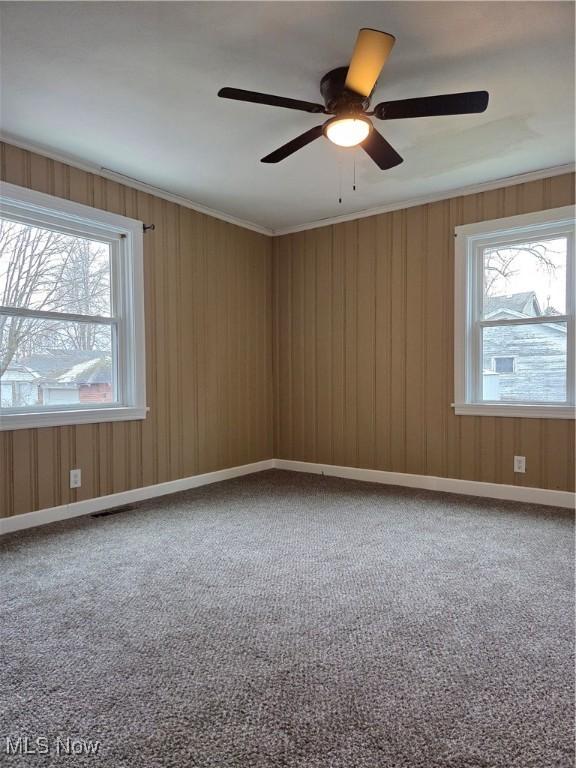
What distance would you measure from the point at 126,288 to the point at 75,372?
31.0 inches

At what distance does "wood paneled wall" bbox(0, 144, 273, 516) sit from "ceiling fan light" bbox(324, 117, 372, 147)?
79.3 inches

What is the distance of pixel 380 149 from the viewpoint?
2.57m

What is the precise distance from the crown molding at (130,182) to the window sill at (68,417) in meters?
1.75

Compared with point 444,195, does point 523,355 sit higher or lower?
lower

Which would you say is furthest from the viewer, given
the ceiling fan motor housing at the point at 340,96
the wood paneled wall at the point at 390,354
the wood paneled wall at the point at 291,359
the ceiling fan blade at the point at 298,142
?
the wood paneled wall at the point at 390,354

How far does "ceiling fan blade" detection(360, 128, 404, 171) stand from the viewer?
96.9 inches

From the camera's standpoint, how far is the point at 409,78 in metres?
2.44

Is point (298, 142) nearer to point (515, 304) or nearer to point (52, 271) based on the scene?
point (52, 271)

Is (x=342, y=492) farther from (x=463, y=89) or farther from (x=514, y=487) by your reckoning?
(x=463, y=89)

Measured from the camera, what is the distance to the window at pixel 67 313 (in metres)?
3.14

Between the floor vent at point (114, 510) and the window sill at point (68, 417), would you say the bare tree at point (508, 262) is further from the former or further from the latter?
the floor vent at point (114, 510)

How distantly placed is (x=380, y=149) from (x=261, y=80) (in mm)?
714

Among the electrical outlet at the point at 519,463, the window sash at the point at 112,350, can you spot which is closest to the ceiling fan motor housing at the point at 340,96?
the window sash at the point at 112,350

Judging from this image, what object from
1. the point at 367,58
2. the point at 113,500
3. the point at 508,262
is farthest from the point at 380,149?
the point at 113,500
